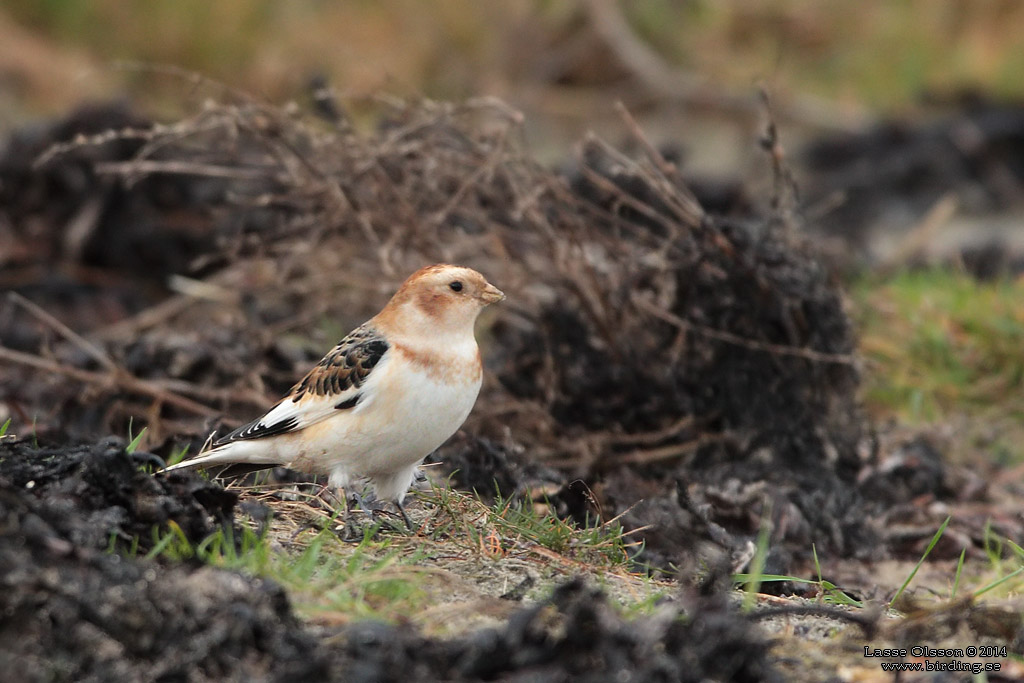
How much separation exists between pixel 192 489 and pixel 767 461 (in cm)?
320

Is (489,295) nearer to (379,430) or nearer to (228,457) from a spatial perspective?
(379,430)

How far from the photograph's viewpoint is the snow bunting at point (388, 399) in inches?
167

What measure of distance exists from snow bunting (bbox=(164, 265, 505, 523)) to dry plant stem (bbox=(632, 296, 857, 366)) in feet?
5.46

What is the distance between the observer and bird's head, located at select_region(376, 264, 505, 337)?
4.45 m

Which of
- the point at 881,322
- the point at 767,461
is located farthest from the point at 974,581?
the point at 881,322

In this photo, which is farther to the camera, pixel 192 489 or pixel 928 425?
pixel 928 425

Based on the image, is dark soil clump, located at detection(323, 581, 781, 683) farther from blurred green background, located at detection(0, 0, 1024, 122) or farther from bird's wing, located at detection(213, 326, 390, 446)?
blurred green background, located at detection(0, 0, 1024, 122)

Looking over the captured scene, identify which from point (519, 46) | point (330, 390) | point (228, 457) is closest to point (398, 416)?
point (330, 390)

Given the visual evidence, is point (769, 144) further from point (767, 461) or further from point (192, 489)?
point (192, 489)

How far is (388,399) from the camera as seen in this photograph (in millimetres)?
4258

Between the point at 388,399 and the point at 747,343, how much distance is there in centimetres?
225

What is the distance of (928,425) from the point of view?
23.2 ft

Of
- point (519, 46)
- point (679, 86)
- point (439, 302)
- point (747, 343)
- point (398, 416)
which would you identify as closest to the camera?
point (398, 416)

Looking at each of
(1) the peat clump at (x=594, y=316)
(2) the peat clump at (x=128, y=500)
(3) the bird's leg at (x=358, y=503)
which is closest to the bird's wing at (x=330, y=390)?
(3) the bird's leg at (x=358, y=503)
